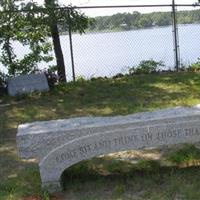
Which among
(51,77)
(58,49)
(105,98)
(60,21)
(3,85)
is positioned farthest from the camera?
(58,49)

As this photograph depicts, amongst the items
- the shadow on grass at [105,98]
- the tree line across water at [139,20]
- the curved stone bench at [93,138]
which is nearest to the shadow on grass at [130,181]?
the curved stone bench at [93,138]

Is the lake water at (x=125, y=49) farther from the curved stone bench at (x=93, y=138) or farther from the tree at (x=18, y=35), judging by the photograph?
the curved stone bench at (x=93, y=138)

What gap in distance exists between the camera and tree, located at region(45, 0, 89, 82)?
491 inches

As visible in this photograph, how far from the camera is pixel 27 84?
11562mm

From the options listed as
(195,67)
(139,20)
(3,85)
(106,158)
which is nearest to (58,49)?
(3,85)

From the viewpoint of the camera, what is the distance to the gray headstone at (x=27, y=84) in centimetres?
1132

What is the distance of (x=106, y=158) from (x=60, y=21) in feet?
22.0

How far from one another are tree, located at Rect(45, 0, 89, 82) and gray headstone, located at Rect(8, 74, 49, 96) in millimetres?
1201

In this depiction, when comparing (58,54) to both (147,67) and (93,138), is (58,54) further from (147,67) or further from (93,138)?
(93,138)

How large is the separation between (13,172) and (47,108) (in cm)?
344

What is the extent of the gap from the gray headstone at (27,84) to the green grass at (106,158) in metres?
0.24

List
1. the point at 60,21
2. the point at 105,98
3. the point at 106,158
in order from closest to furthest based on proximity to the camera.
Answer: the point at 106,158, the point at 105,98, the point at 60,21

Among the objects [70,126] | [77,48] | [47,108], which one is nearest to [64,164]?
[70,126]

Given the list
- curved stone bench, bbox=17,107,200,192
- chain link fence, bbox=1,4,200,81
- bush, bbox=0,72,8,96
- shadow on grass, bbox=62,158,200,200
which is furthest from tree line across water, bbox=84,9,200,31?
curved stone bench, bbox=17,107,200,192
